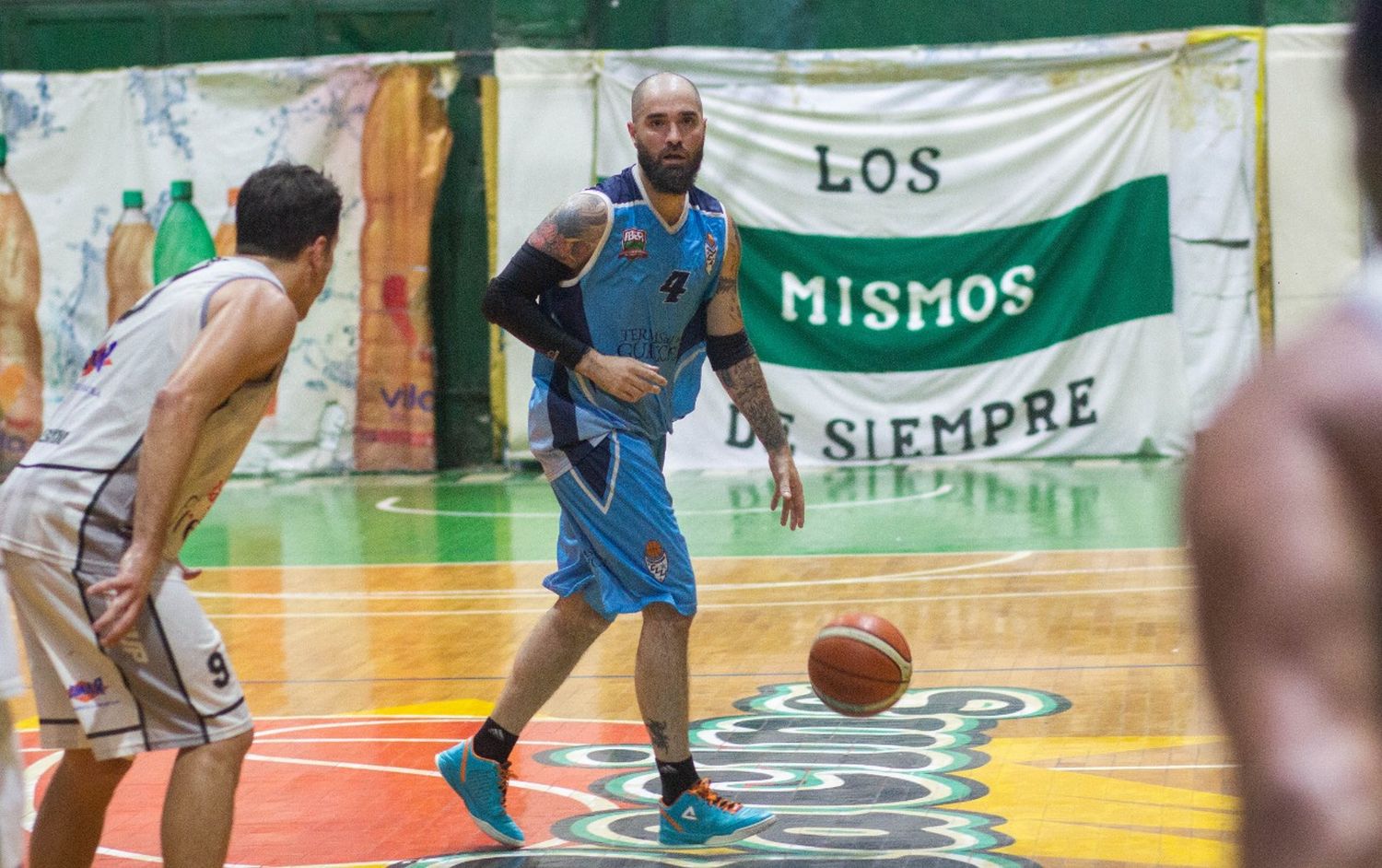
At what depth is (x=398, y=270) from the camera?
48.2 feet

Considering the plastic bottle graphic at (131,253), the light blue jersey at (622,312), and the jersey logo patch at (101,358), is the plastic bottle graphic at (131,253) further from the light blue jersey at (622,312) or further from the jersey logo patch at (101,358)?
the jersey logo patch at (101,358)

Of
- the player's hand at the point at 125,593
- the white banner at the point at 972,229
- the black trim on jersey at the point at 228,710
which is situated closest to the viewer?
the player's hand at the point at 125,593

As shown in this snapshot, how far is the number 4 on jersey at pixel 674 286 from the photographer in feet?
16.7

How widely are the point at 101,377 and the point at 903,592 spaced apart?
215 inches

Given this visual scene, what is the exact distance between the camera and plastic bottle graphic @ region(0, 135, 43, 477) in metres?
14.9

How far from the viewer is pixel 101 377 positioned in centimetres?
379

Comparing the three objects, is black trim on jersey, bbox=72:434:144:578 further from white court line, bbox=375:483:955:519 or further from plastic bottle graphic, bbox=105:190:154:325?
plastic bottle graphic, bbox=105:190:154:325

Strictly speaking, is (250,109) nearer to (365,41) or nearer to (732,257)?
(365,41)

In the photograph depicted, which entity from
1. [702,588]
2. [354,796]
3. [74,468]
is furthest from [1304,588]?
[702,588]

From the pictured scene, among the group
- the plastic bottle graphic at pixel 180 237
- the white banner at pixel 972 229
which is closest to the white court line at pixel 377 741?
the white banner at pixel 972 229

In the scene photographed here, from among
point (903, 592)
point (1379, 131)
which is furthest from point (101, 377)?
point (903, 592)

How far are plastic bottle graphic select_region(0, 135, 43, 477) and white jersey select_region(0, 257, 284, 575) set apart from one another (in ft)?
38.8

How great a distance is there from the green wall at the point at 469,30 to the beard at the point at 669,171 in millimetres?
10001

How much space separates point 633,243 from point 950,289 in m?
9.45
